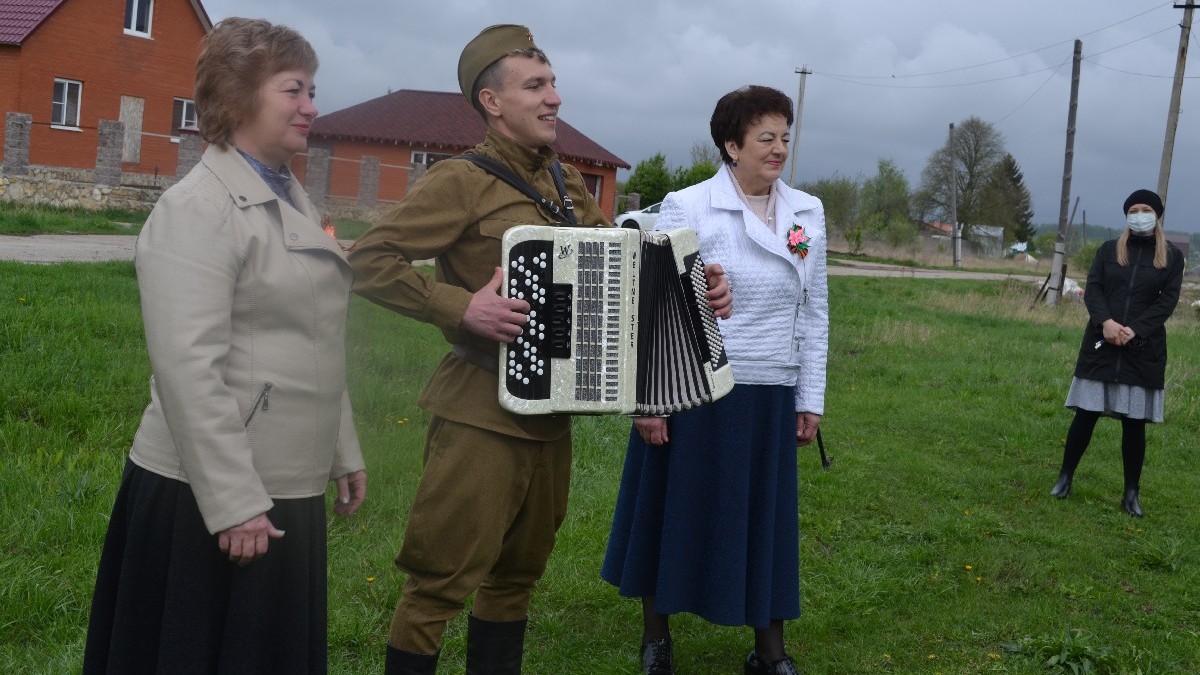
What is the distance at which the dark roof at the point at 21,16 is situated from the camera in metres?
27.9

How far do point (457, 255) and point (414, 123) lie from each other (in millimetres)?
32390

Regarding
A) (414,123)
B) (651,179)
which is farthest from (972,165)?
(414,123)

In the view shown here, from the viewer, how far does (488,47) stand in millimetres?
3479

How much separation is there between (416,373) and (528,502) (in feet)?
18.4

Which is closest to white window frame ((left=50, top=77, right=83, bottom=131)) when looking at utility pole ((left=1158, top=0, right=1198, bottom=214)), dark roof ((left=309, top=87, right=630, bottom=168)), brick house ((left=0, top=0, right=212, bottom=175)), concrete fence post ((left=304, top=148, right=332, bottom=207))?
brick house ((left=0, top=0, right=212, bottom=175))

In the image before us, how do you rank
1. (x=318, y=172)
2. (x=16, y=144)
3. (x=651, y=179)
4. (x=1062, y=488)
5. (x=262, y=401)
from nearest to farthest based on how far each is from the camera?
(x=262, y=401), (x=1062, y=488), (x=16, y=144), (x=318, y=172), (x=651, y=179)

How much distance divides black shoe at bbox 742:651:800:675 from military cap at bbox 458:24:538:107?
2.40 meters

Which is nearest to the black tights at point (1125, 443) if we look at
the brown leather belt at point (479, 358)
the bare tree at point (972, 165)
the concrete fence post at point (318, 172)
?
the brown leather belt at point (479, 358)

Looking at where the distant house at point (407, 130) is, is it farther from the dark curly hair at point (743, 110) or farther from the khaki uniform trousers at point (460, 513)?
the khaki uniform trousers at point (460, 513)

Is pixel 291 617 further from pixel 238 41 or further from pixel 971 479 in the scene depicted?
pixel 971 479

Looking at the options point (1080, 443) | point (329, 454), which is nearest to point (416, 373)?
point (1080, 443)

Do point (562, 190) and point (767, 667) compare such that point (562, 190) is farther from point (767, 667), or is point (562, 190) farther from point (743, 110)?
→ point (767, 667)

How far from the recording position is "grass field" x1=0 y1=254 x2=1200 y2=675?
477cm

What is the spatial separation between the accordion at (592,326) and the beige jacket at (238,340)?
542 mm
